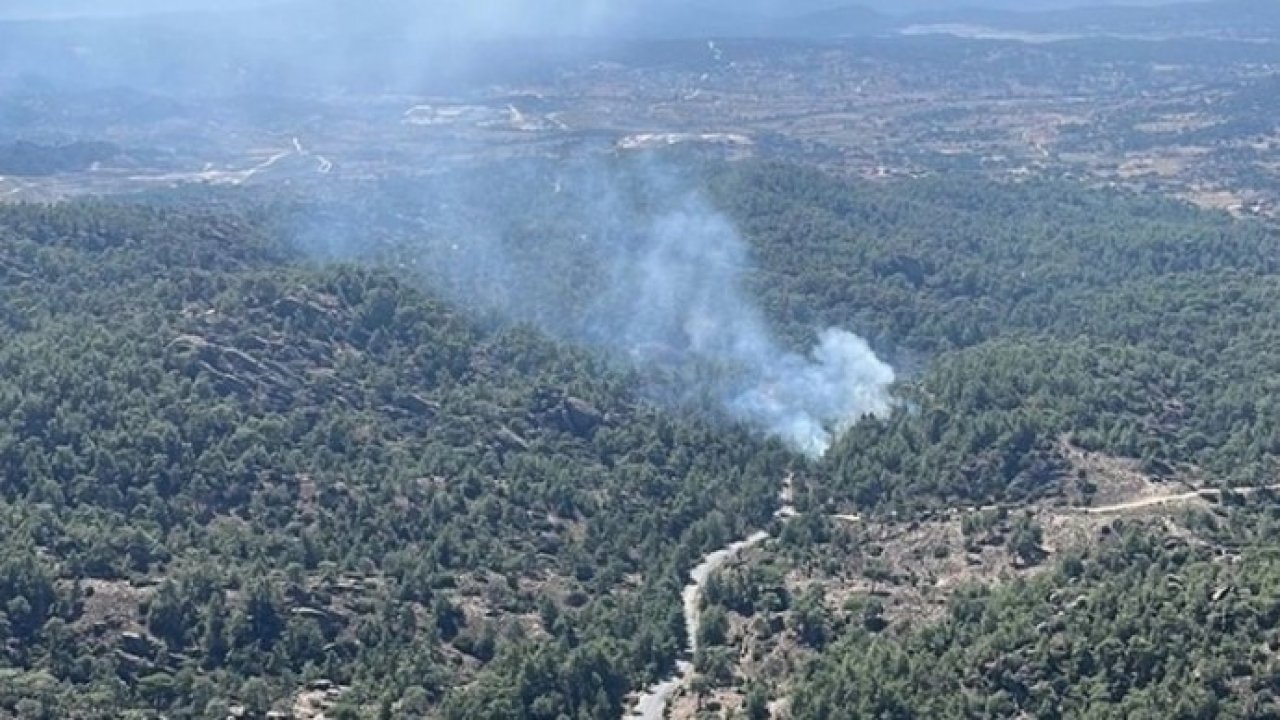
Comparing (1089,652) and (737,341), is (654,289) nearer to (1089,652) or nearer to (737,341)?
(737,341)

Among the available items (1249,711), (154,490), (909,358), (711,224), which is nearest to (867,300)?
(909,358)

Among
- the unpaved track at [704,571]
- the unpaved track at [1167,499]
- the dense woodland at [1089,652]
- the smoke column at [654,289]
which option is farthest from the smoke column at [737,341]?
the dense woodland at [1089,652]

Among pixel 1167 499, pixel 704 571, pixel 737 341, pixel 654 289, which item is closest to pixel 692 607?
pixel 704 571

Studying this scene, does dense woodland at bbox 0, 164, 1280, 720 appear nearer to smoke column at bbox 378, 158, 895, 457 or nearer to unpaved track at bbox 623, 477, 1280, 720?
unpaved track at bbox 623, 477, 1280, 720

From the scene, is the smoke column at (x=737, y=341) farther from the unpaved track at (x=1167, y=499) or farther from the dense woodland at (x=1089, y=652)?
the dense woodland at (x=1089, y=652)

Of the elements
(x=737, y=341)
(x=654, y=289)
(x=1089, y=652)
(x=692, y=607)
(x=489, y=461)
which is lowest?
(x=692, y=607)

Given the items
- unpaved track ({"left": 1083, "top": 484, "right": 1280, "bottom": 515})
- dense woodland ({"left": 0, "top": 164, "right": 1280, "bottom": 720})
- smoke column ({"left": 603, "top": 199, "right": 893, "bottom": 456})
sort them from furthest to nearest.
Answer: smoke column ({"left": 603, "top": 199, "right": 893, "bottom": 456}), unpaved track ({"left": 1083, "top": 484, "right": 1280, "bottom": 515}), dense woodland ({"left": 0, "top": 164, "right": 1280, "bottom": 720})

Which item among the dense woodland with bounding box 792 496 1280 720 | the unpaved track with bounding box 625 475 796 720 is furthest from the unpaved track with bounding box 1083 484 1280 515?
the unpaved track with bounding box 625 475 796 720

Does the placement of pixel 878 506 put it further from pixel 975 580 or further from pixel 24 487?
pixel 24 487
